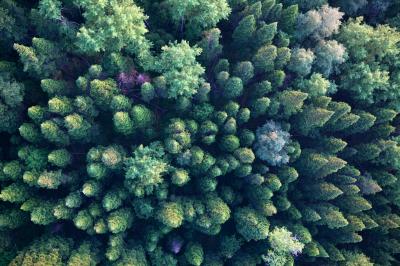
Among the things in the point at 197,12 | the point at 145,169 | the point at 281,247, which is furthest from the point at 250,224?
the point at 197,12

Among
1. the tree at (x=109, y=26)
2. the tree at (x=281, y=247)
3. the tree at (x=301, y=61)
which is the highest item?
the tree at (x=301, y=61)

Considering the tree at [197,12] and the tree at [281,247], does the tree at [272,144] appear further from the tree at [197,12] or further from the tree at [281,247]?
the tree at [197,12]

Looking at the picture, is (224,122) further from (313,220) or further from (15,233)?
(15,233)

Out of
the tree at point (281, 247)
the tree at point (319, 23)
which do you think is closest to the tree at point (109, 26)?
the tree at point (319, 23)

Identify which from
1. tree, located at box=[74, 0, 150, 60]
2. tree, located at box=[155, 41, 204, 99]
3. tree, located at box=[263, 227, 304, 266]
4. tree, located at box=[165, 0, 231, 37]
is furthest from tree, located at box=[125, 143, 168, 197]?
tree, located at box=[165, 0, 231, 37]

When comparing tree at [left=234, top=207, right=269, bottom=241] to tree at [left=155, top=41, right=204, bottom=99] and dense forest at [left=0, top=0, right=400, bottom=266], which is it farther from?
tree at [left=155, top=41, right=204, bottom=99]

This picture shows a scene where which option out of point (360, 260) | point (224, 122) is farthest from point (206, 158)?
point (360, 260)

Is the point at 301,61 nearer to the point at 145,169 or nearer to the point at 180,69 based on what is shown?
the point at 180,69

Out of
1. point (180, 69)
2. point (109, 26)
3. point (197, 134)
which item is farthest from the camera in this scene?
point (197, 134)
